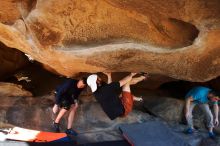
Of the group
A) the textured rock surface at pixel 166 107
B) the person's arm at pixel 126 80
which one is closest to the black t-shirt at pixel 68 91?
the person's arm at pixel 126 80

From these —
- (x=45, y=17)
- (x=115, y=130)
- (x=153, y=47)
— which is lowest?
(x=115, y=130)

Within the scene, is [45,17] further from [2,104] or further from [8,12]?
[2,104]

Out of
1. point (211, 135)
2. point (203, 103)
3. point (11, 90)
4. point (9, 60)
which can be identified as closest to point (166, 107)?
point (203, 103)

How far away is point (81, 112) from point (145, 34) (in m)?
1.57

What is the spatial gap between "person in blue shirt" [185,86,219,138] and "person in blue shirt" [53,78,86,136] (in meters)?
1.41

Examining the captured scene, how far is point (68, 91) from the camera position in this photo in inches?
198

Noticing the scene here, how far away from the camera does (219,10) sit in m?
3.65

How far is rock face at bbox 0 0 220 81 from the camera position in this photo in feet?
13.7

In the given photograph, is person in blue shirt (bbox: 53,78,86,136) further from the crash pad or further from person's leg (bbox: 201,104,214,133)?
person's leg (bbox: 201,104,214,133)

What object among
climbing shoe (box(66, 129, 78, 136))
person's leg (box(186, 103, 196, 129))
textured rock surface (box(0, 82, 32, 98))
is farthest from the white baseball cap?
person's leg (box(186, 103, 196, 129))

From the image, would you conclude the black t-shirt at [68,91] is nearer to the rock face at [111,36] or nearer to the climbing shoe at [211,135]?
the rock face at [111,36]

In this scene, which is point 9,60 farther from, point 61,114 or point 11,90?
point 61,114

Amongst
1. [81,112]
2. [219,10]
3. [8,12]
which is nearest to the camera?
[219,10]

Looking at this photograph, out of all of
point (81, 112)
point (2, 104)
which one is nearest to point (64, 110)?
point (81, 112)
